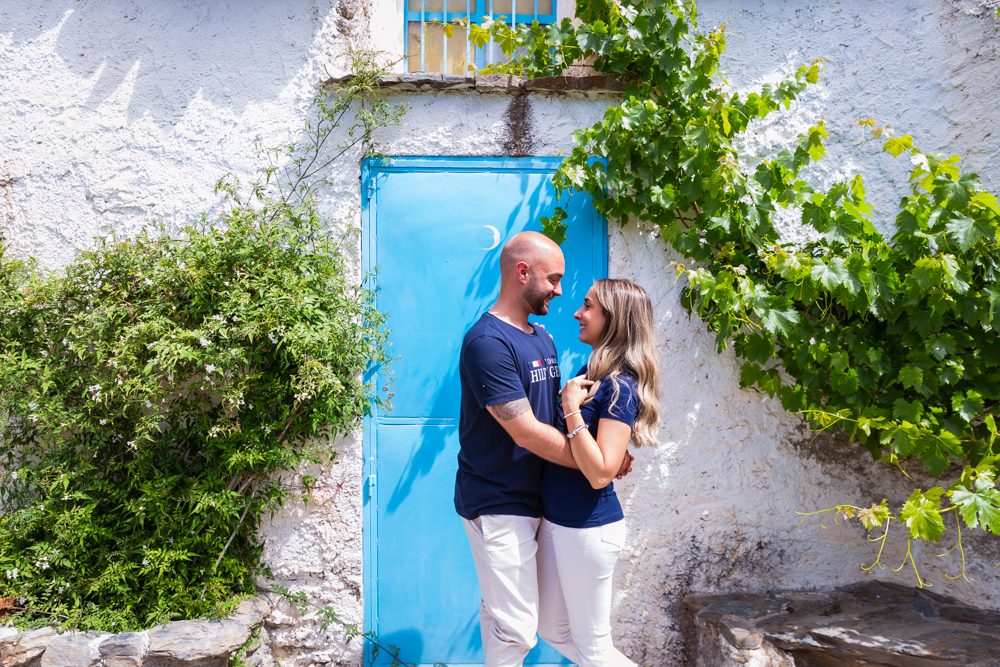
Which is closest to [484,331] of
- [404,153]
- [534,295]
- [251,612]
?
[534,295]

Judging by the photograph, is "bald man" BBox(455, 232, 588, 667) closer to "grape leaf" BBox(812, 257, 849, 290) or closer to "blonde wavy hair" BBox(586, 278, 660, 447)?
"blonde wavy hair" BBox(586, 278, 660, 447)

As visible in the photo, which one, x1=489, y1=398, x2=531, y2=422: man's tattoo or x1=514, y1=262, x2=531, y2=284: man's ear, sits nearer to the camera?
x1=489, y1=398, x2=531, y2=422: man's tattoo

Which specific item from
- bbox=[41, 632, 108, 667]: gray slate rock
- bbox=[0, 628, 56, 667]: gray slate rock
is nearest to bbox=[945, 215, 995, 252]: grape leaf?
bbox=[41, 632, 108, 667]: gray slate rock

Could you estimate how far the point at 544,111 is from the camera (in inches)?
125

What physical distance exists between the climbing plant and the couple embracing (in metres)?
0.82

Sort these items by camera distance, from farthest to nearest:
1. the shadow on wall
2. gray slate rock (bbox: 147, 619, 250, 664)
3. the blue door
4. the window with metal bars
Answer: the window with metal bars
the shadow on wall
the blue door
gray slate rock (bbox: 147, 619, 250, 664)

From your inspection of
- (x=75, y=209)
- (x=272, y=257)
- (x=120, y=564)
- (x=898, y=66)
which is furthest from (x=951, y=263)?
(x=75, y=209)

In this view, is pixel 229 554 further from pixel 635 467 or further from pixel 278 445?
pixel 635 467

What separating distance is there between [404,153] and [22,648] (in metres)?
2.75

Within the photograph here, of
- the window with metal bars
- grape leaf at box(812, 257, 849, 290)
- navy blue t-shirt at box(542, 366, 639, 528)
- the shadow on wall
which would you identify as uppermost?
the window with metal bars

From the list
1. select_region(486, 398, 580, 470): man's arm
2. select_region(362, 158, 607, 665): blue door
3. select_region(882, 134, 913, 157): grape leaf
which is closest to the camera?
select_region(486, 398, 580, 470): man's arm

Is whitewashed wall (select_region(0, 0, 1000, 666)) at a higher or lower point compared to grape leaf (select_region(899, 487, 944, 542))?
higher

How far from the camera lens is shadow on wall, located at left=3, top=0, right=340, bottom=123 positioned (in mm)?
3158

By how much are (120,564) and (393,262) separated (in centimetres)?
185
